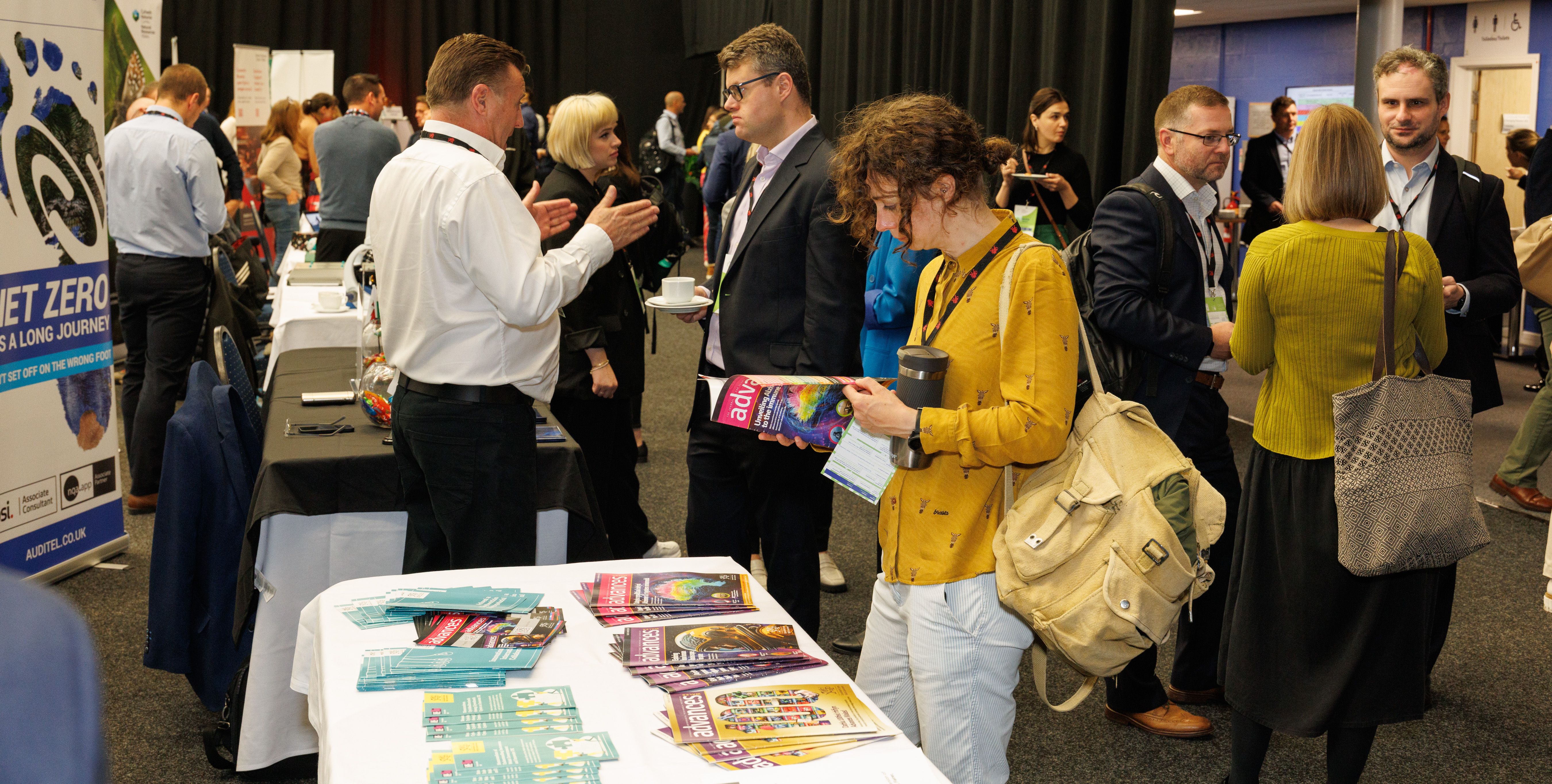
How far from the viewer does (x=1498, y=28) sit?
8.25m

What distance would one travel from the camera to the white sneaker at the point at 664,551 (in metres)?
3.80

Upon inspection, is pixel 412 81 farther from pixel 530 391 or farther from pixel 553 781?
pixel 553 781

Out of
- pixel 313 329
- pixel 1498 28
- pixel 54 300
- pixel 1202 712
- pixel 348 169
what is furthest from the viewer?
pixel 1498 28

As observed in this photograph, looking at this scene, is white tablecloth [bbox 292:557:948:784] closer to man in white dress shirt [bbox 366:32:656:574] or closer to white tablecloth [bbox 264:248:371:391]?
man in white dress shirt [bbox 366:32:656:574]

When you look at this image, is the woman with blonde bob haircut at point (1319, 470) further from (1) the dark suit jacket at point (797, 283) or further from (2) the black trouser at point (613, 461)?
(2) the black trouser at point (613, 461)

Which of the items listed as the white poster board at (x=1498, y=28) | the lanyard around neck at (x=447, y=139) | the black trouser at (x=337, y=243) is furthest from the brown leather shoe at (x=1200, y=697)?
the white poster board at (x=1498, y=28)

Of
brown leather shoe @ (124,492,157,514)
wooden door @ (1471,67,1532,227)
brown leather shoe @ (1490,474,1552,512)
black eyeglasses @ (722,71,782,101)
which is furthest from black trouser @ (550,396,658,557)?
wooden door @ (1471,67,1532,227)

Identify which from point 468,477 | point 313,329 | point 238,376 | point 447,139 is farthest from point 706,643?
point 313,329

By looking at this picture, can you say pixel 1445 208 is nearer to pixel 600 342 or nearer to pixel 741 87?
pixel 741 87

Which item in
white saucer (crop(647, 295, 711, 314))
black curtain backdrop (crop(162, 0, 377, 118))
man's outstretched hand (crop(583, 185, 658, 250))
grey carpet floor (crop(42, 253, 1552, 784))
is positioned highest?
black curtain backdrop (crop(162, 0, 377, 118))

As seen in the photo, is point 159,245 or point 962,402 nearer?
point 962,402

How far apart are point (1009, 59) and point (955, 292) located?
5131 millimetres

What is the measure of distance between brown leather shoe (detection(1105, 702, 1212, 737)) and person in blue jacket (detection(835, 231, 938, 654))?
3.28 ft

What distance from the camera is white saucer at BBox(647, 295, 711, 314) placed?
2.71 metres
